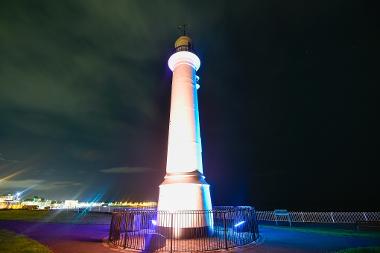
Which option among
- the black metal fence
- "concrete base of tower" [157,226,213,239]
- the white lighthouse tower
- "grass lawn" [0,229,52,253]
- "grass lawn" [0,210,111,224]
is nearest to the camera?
"grass lawn" [0,229,52,253]

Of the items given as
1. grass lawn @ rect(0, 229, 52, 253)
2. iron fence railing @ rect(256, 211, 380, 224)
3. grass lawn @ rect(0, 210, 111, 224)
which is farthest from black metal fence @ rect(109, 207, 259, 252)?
grass lawn @ rect(0, 210, 111, 224)

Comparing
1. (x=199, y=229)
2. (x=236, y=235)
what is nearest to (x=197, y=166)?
(x=199, y=229)

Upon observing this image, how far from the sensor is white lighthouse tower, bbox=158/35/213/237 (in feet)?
37.7

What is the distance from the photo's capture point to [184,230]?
11039 mm

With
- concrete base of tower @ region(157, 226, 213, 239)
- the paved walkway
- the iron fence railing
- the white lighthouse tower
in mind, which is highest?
the white lighthouse tower

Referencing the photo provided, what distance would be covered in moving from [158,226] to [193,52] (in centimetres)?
993

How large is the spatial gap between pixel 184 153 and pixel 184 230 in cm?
365

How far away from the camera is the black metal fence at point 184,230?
967cm

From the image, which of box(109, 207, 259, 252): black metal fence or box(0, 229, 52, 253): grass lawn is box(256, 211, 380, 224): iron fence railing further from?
box(0, 229, 52, 253): grass lawn

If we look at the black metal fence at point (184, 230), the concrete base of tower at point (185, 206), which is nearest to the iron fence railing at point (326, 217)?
the black metal fence at point (184, 230)

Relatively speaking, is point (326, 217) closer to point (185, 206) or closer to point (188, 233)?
point (188, 233)

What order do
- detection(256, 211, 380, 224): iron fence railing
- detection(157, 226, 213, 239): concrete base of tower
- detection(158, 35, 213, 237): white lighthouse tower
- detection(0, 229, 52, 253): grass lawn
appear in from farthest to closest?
detection(256, 211, 380, 224): iron fence railing
detection(158, 35, 213, 237): white lighthouse tower
detection(157, 226, 213, 239): concrete base of tower
detection(0, 229, 52, 253): grass lawn

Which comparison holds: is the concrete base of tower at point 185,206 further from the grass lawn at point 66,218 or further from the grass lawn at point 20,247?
the grass lawn at point 66,218

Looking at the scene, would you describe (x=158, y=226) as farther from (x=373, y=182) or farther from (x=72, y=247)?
(x=373, y=182)
